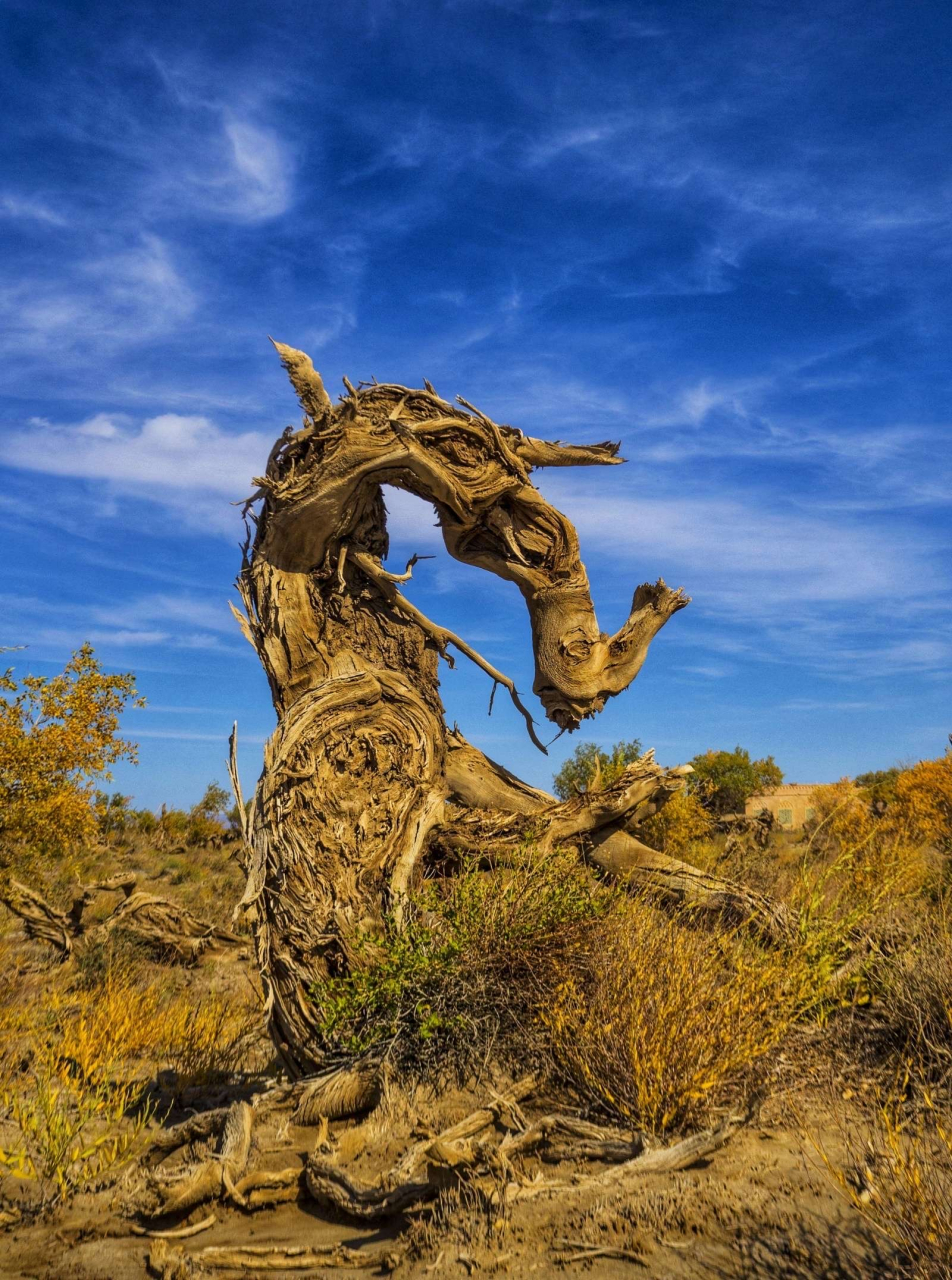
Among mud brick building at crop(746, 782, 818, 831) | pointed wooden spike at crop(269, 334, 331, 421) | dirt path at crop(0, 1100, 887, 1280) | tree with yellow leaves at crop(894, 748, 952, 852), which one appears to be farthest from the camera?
mud brick building at crop(746, 782, 818, 831)

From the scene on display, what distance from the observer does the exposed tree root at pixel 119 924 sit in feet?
36.2

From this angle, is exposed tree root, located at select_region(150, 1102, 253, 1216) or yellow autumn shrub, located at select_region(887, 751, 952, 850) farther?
yellow autumn shrub, located at select_region(887, 751, 952, 850)

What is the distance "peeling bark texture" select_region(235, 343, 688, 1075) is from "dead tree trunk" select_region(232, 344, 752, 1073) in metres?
0.02

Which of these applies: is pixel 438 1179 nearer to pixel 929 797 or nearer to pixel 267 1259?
pixel 267 1259

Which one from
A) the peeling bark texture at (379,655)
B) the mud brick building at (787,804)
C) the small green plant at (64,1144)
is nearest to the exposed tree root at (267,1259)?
the small green plant at (64,1144)

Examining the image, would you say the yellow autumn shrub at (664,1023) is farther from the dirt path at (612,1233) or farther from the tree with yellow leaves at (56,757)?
the tree with yellow leaves at (56,757)

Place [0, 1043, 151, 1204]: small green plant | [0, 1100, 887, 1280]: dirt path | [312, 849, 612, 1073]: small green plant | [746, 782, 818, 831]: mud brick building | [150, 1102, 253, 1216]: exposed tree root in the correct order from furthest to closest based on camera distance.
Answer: [746, 782, 818, 831]: mud brick building → [312, 849, 612, 1073]: small green plant → [0, 1043, 151, 1204]: small green plant → [150, 1102, 253, 1216]: exposed tree root → [0, 1100, 887, 1280]: dirt path

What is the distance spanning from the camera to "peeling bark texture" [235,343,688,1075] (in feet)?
22.9

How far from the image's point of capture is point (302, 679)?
7.94 m

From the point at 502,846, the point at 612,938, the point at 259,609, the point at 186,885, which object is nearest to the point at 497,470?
the point at 259,609

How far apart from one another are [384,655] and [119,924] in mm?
5945

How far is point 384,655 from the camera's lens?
8281mm

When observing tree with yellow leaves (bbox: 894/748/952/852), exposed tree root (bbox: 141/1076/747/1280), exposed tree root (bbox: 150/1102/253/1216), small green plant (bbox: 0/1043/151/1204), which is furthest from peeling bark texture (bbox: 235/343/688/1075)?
tree with yellow leaves (bbox: 894/748/952/852)

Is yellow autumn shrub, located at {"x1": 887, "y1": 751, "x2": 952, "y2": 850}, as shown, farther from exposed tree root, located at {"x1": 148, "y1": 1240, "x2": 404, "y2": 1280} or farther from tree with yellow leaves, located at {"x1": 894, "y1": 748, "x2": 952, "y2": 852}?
exposed tree root, located at {"x1": 148, "y1": 1240, "x2": 404, "y2": 1280}
